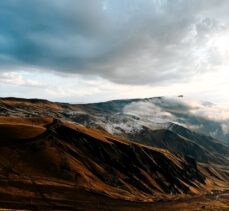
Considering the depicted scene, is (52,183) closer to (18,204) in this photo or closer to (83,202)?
(83,202)

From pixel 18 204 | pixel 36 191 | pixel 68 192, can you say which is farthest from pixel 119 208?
pixel 18 204

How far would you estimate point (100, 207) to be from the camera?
191625 millimetres

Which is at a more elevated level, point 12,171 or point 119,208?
point 12,171

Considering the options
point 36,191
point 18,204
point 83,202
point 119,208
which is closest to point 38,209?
point 18,204

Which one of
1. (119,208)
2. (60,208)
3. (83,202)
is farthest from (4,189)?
(119,208)

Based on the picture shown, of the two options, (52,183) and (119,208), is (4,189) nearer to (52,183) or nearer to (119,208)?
(52,183)

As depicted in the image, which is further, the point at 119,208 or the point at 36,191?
the point at 119,208

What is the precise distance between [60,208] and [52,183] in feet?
92.9

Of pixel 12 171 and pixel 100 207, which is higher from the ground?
pixel 12 171

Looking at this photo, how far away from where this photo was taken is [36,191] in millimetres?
185125

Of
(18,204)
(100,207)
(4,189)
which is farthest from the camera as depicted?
(100,207)

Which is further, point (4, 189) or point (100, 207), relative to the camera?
point (100, 207)

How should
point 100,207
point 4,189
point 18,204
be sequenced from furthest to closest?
point 100,207 → point 4,189 → point 18,204

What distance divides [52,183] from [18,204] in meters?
36.2
